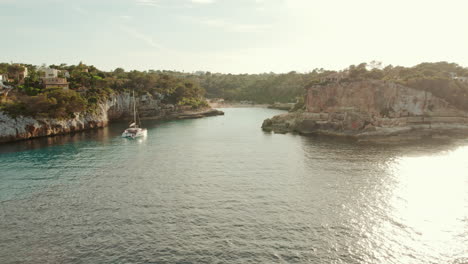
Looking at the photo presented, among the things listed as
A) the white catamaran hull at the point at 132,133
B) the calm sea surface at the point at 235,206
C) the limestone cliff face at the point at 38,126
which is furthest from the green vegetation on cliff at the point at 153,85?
the calm sea surface at the point at 235,206

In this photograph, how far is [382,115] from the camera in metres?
78.8

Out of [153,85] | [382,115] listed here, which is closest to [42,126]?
[153,85]

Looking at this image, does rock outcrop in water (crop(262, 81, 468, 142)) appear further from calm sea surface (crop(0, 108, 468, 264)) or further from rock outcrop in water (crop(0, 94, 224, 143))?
rock outcrop in water (crop(0, 94, 224, 143))

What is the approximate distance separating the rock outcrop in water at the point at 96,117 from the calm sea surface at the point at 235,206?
14.4 metres

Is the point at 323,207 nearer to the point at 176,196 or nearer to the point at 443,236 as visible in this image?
the point at 443,236

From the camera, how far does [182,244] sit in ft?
83.9

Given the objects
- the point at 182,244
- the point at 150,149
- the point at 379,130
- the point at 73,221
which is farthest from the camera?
the point at 379,130

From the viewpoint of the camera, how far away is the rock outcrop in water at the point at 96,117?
70812 millimetres

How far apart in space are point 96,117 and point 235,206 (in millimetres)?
74091

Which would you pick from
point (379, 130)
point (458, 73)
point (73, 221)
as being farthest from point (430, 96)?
point (73, 221)

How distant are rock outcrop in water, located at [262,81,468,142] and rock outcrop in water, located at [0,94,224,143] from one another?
176ft

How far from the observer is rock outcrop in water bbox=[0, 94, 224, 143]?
70.8m

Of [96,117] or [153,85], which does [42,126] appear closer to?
[96,117]

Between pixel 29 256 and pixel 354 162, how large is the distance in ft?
146
